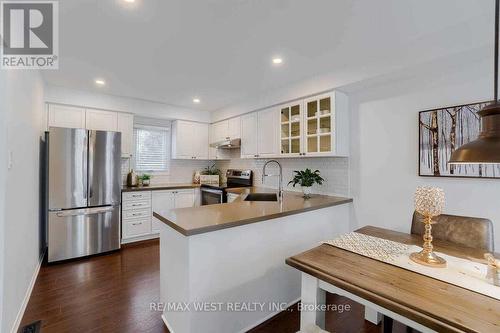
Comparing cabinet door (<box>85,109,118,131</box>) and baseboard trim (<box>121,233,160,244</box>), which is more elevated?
cabinet door (<box>85,109,118,131</box>)

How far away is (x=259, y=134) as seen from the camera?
377 cm

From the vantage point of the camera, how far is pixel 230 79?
10.1ft

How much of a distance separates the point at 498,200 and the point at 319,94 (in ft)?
6.29

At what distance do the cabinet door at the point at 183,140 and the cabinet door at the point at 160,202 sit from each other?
0.83m

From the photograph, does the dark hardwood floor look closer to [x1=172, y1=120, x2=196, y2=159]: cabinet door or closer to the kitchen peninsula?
the kitchen peninsula

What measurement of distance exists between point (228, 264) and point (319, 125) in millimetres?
1979

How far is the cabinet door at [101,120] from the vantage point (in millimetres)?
3633

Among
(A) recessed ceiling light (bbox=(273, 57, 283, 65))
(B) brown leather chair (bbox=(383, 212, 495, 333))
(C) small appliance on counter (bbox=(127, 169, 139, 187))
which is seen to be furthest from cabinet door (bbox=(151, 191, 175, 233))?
(B) brown leather chair (bbox=(383, 212, 495, 333))

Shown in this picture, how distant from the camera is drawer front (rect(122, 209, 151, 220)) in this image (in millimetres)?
3697

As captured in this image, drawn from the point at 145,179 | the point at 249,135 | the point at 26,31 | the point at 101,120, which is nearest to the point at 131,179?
the point at 145,179

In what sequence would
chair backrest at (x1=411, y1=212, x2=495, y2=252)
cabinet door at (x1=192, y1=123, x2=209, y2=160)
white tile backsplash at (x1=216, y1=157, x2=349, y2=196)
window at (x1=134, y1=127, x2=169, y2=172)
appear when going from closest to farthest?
→ 1. chair backrest at (x1=411, y1=212, x2=495, y2=252)
2. white tile backsplash at (x1=216, y1=157, x2=349, y2=196)
3. window at (x1=134, y1=127, x2=169, y2=172)
4. cabinet door at (x1=192, y1=123, x2=209, y2=160)

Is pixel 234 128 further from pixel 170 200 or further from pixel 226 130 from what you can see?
pixel 170 200

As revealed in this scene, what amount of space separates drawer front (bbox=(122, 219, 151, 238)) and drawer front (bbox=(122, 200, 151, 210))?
217 mm

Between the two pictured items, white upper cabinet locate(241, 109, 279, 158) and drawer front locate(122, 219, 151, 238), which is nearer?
white upper cabinet locate(241, 109, 279, 158)
